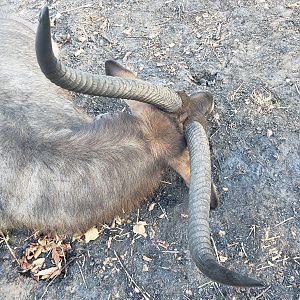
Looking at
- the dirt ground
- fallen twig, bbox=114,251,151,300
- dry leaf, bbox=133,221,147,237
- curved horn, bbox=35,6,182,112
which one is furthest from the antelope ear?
fallen twig, bbox=114,251,151,300

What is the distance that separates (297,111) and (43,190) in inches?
133

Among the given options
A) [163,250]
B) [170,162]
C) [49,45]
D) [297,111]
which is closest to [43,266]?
[163,250]

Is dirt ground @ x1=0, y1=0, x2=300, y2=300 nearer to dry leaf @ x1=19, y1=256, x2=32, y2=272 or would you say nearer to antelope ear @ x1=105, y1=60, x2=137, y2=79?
dry leaf @ x1=19, y1=256, x2=32, y2=272

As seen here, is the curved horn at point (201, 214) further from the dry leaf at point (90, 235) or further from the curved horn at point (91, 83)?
the dry leaf at point (90, 235)

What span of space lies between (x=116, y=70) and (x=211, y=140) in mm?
1491

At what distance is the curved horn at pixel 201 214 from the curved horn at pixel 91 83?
40 cm

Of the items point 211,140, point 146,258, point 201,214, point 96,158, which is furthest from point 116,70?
point 201,214

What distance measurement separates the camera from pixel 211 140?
6445 millimetres

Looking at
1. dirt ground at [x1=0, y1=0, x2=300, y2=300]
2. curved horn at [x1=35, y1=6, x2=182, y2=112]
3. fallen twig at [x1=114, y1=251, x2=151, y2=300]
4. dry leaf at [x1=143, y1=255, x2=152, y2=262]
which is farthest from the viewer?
dry leaf at [x1=143, y1=255, x2=152, y2=262]

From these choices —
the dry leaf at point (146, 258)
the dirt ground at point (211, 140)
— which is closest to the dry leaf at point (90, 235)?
the dirt ground at point (211, 140)

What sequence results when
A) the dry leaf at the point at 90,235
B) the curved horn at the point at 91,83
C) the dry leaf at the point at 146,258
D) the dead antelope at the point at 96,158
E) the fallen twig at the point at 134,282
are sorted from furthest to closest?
the dry leaf at the point at 90,235
the dry leaf at the point at 146,258
the fallen twig at the point at 134,282
the dead antelope at the point at 96,158
the curved horn at the point at 91,83

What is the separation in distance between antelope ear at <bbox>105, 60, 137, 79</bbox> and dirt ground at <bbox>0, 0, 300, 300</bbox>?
106cm

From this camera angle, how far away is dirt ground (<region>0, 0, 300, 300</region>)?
560cm

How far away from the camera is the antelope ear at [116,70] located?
588 centimetres
